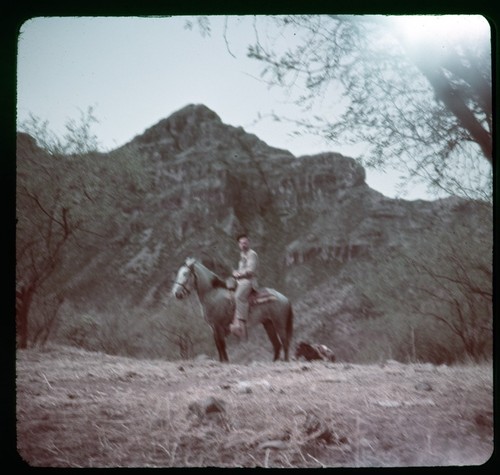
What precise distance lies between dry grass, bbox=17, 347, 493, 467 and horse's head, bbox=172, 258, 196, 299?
0.59 meters

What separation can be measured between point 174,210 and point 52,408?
1.59 m

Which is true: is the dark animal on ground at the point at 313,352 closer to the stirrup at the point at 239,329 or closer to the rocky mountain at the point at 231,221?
the rocky mountain at the point at 231,221

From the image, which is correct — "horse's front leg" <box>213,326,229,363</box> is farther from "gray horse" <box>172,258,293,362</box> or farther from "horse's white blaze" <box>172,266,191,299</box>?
"horse's white blaze" <box>172,266,191,299</box>

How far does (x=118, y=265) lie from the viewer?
4.50m

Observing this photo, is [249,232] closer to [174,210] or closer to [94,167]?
[174,210]

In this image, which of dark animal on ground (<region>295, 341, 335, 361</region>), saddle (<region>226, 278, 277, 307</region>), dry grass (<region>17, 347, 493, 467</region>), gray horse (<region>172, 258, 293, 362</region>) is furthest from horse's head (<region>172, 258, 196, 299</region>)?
dark animal on ground (<region>295, 341, 335, 361</region>)

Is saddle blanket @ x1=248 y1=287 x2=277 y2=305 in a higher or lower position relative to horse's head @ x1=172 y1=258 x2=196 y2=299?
Result: lower

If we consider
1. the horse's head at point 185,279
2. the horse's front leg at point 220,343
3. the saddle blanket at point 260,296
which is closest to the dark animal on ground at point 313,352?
the saddle blanket at point 260,296

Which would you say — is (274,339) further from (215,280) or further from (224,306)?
(215,280)

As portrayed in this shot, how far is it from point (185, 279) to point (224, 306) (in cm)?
37

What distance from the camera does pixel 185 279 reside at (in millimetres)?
4566

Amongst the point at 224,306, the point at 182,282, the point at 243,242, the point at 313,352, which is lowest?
the point at 313,352

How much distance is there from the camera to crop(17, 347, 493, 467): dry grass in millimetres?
3951

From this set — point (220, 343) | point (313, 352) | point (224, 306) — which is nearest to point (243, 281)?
point (224, 306)
